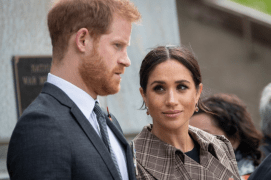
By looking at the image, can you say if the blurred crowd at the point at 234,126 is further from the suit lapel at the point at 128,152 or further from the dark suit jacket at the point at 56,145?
the dark suit jacket at the point at 56,145

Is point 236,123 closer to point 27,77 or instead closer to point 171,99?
point 171,99

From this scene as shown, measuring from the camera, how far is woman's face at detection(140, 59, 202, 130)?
1.97 metres

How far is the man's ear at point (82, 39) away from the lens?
158cm

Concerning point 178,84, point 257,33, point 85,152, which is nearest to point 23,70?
point 178,84

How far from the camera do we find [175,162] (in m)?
1.99

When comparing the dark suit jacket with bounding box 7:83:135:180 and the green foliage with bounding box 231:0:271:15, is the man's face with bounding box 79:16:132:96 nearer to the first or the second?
the dark suit jacket with bounding box 7:83:135:180

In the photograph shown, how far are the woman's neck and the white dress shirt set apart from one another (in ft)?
1.42

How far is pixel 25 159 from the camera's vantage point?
4.23 ft

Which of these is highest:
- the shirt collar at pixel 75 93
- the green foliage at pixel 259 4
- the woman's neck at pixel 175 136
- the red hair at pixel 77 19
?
the green foliage at pixel 259 4

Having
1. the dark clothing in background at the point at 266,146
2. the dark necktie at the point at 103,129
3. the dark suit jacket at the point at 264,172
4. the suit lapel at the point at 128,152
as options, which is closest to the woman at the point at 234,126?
the dark clothing in background at the point at 266,146

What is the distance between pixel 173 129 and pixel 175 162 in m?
0.19

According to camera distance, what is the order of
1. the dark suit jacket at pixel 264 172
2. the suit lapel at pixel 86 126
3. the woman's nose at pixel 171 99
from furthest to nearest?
the woman's nose at pixel 171 99 → the suit lapel at pixel 86 126 → the dark suit jacket at pixel 264 172

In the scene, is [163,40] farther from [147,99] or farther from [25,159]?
[25,159]

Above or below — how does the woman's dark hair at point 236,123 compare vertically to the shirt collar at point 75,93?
below
